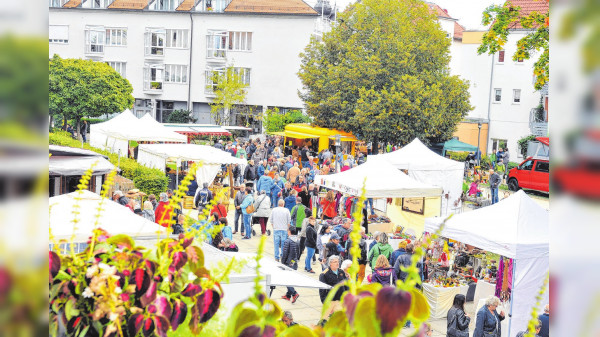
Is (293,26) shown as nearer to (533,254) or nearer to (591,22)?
(533,254)

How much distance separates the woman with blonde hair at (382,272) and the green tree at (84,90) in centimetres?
2769

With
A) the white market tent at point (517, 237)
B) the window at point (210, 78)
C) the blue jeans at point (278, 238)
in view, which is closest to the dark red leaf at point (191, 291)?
the white market tent at point (517, 237)

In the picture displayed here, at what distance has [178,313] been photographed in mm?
1825

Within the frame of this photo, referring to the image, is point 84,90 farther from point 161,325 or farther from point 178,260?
point 161,325

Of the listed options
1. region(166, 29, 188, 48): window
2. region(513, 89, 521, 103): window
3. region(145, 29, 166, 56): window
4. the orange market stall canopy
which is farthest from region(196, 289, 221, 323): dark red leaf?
region(145, 29, 166, 56): window

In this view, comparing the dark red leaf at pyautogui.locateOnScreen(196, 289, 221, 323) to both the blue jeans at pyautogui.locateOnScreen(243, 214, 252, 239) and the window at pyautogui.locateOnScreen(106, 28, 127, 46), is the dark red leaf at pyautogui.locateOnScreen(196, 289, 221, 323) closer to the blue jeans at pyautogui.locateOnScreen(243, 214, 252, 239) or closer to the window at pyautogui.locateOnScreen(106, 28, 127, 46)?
the blue jeans at pyautogui.locateOnScreen(243, 214, 252, 239)

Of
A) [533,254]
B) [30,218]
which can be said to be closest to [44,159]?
[30,218]

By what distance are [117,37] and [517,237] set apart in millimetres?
45984

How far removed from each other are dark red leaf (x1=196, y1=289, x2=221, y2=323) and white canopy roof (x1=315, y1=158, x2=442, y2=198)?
11.9 meters

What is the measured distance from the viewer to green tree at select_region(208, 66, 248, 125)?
46.5 metres

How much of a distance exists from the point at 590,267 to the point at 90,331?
4.69 feet

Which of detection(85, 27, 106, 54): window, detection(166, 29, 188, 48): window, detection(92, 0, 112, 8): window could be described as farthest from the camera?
detection(92, 0, 112, 8): window

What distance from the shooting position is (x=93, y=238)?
1954 millimetres

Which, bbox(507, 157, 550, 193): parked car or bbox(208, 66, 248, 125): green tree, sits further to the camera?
bbox(208, 66, 248, 125): green tree
